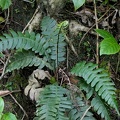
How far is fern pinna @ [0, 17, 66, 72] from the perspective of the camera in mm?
3074

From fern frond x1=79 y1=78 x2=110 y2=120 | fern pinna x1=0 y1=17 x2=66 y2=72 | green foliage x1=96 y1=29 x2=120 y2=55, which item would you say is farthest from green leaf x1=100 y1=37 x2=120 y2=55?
fern pinna x1=0 y1=17 x2=66 y2=72

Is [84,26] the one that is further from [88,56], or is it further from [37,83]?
[37,83]

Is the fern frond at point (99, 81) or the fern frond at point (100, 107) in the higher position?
the fern frond at point (99, 81)

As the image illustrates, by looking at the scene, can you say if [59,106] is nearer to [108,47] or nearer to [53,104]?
[53,104]

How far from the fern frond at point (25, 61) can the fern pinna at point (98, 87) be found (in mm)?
393

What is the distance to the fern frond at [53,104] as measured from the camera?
268 centimetres

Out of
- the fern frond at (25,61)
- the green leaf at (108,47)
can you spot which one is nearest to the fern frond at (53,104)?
the fern frond at (25,61)

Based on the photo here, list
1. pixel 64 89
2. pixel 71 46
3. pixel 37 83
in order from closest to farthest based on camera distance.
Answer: pixel 64 89
pixel 37 83
pixel 71 46

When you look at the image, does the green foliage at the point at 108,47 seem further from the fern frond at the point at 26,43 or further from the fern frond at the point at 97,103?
the fern frond at the point at 26,43

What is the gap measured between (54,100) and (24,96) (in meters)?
0.60

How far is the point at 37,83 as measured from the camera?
320 centimetres

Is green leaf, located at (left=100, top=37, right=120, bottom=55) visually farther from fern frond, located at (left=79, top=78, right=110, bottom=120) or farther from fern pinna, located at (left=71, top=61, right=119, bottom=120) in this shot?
fern frond, located at (left=79, top=78, right=110, bottom=120)

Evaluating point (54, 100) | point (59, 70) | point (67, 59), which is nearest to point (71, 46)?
point (67, 59)

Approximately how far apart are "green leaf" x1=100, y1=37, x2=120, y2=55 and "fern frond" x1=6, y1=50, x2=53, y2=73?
0.69 m
